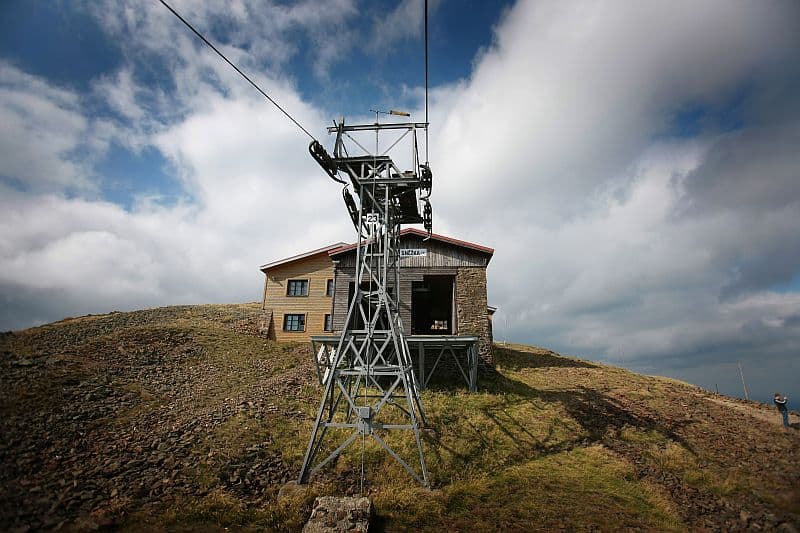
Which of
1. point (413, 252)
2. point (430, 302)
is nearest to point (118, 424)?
point (413, 252)

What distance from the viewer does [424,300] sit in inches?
1296

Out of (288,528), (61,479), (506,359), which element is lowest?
(288,528)

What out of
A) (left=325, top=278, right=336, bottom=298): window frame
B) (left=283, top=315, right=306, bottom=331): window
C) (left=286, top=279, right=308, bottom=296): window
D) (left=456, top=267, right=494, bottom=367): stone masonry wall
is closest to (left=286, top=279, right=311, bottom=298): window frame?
(left=286, top=279, right=308, bottom=296): window

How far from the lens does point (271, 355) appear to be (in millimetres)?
27812

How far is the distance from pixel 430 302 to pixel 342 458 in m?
19.9

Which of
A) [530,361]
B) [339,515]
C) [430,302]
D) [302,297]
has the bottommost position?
[339,515]

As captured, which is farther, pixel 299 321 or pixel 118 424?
pixel 299 321

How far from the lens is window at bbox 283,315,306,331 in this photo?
3262cm

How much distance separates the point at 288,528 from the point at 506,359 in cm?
2336

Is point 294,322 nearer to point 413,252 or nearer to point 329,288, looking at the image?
point 329,288

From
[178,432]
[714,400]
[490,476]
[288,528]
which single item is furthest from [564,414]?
[178,432]

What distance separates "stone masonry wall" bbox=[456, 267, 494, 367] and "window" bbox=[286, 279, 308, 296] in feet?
45.9

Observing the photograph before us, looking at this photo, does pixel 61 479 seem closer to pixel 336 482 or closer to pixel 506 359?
pixel 336 482

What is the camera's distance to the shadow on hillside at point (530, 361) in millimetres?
29423
